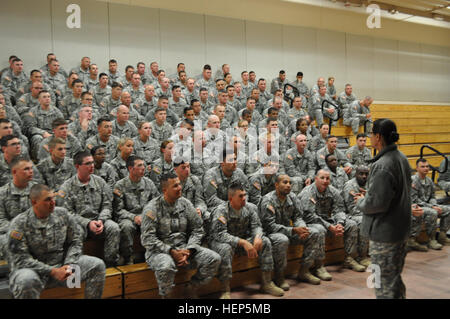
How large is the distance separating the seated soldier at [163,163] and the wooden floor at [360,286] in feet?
5.45

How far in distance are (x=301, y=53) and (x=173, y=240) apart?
9219 millimetres

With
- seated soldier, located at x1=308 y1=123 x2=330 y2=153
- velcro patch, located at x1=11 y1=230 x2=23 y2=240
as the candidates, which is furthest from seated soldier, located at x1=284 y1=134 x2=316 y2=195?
velcro patch, located at x1=11 y1=230 x2=23 y2=240

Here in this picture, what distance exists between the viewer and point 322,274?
4125 mm

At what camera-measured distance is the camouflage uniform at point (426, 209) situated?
5.12 metres

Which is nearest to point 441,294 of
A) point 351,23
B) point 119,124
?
point 119,124

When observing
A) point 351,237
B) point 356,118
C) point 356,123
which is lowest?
point 351,237

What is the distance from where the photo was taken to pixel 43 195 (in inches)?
114

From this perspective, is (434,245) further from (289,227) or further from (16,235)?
(16,235)

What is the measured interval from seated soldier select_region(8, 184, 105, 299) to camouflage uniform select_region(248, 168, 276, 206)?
7.09ft

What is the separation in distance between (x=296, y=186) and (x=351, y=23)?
8562 millimetres

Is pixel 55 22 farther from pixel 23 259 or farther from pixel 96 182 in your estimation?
pixel 23 259

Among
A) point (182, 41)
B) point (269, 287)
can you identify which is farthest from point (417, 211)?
point (182, 41)

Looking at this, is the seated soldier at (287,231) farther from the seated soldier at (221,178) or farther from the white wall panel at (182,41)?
the white wall panel at (182,41)

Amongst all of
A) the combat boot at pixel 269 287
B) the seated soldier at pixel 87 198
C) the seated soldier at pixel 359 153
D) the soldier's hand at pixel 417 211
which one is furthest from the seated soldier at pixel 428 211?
the seated soldier at pixel 87 198
